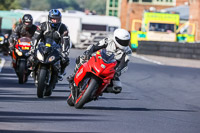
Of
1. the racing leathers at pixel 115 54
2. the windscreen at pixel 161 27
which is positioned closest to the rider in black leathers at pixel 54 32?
the racing leathers at pixel 115 54

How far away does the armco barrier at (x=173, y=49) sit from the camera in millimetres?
36062

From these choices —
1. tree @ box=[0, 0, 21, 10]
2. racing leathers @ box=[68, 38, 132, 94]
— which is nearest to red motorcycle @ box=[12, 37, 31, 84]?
racing leathers @ box=[68, 38, 132, 94]

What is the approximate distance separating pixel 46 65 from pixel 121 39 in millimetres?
1945

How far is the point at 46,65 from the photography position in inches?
493

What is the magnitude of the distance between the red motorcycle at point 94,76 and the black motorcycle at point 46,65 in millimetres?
1391

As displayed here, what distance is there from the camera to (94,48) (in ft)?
37.4

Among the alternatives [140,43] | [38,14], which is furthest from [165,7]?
[140,43]

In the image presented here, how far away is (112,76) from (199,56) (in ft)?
85.6

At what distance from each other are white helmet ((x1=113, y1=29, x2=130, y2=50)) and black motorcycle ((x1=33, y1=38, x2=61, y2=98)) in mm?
1721

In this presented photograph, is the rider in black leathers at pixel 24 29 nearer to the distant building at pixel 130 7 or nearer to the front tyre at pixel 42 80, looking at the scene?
the front tyre at pixel 42 80

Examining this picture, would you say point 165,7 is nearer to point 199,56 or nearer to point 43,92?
point 199,56

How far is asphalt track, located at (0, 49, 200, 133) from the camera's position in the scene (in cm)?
873

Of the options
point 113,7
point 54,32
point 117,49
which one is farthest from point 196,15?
point 117,49

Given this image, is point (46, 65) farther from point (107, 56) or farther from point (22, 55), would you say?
point (22, 55)
